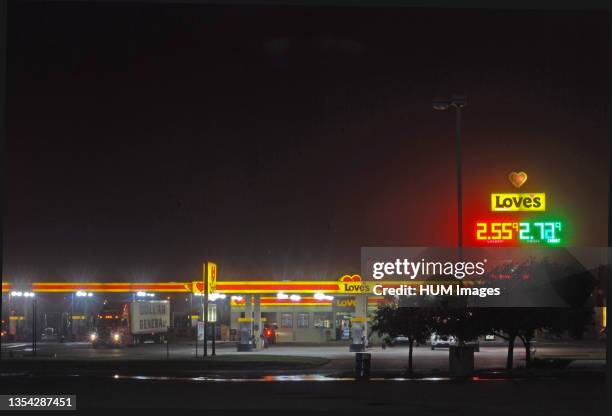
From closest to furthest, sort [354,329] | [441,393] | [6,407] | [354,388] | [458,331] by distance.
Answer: [6,407] → [441,393] → [354,388] → [458,331] → [354,329]

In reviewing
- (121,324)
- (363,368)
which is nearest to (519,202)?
(121,324)

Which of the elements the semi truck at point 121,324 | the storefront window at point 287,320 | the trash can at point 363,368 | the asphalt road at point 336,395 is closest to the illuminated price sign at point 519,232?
the storefront window at point 287,320

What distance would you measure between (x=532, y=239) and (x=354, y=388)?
3698cm

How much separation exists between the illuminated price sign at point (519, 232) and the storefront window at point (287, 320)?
17.6 meters

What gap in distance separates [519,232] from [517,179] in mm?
3724

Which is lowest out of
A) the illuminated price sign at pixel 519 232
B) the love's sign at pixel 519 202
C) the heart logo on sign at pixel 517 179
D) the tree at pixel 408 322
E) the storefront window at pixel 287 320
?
the storefront window at pixel 287 320

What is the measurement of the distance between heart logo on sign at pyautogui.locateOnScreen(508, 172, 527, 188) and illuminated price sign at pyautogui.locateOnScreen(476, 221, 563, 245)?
8.83ft

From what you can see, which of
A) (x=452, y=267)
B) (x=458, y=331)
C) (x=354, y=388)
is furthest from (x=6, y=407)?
(x=452, y=267)

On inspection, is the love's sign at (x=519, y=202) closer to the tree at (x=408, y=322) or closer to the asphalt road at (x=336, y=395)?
the tree at (x=408, y=322)

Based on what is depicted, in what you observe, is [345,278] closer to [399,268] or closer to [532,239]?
[399,268]

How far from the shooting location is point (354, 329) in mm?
51406

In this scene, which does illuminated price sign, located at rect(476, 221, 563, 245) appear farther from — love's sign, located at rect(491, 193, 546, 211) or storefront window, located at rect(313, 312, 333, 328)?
storefront window, located at rect(313, 312, 333, 328)

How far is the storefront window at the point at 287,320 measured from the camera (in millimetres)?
68750

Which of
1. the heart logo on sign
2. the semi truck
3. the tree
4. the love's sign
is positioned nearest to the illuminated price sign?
the love's sign
